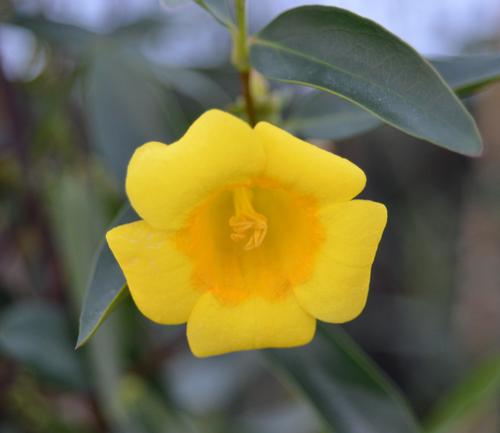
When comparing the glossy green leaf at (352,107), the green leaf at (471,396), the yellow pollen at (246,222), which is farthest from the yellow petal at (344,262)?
the green leaf at (471,396)

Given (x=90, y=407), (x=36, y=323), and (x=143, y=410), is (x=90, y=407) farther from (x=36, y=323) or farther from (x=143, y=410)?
(x=36, y=323)

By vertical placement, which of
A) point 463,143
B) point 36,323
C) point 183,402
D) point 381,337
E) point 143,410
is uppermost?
point 463,143

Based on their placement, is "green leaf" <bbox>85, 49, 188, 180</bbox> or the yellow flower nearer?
the yellow flower

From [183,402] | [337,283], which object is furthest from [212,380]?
[337,283]

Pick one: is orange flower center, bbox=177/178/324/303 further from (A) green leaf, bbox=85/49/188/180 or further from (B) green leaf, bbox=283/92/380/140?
(A) green leaf, bbox=85/49/188/180

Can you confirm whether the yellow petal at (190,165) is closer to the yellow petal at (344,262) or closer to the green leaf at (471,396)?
the yellow petal at (344,262)

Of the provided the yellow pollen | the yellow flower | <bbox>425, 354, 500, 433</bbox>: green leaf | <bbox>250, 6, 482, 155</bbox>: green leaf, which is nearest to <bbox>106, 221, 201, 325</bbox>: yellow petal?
the yellow flower
